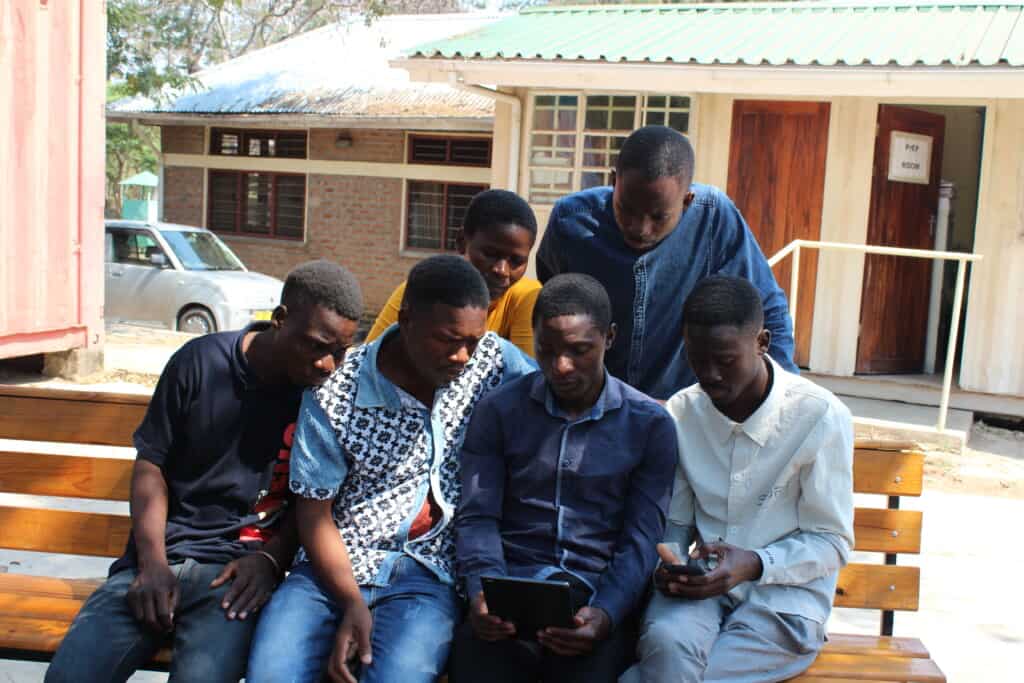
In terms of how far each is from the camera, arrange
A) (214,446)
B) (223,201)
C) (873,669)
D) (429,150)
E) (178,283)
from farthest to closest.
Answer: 1. (223,201)
2. (429,150)
3. (178,283)
4. (214,446)
5. (873,669)

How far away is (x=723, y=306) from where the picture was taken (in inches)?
109

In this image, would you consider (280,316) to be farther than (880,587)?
No

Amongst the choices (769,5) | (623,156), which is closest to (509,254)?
(623,156)

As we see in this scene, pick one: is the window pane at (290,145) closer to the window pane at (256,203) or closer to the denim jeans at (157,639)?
the window pane at (256,203)

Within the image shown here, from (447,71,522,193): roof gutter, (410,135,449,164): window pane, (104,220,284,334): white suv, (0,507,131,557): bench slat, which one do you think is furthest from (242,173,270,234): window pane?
(0,507,131,557): bench slat

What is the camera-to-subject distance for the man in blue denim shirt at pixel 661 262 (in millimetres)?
3215

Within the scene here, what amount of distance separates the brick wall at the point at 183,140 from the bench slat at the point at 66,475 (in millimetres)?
15721

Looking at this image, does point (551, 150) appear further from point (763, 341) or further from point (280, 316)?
point (763, 341)

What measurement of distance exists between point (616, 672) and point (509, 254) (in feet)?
4.29

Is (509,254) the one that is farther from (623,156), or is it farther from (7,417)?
(7,417)

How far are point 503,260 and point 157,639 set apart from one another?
1465 millimetres

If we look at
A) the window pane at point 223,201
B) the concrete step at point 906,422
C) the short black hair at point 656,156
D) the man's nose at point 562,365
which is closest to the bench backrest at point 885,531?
the short black hair at point 656,156

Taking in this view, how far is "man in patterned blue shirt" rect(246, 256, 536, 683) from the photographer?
2764 millimetres

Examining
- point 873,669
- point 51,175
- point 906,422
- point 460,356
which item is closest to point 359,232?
point 51,175
